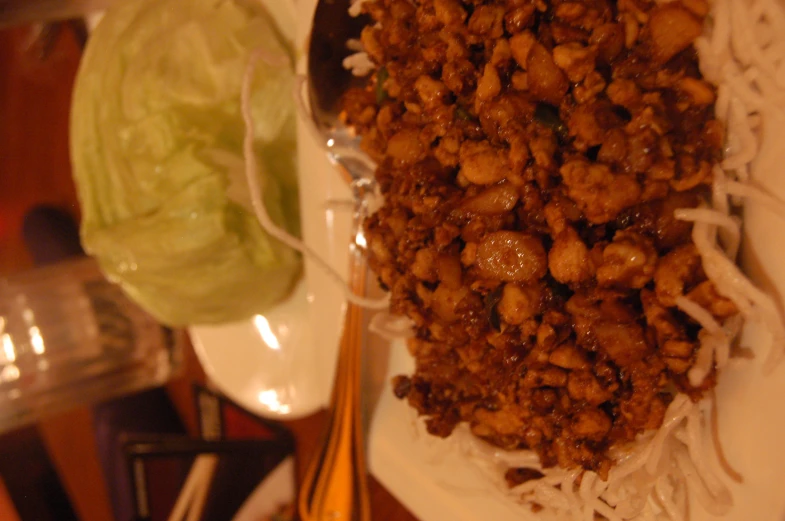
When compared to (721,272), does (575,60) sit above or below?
above

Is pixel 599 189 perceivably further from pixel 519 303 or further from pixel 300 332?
pixel 300 332

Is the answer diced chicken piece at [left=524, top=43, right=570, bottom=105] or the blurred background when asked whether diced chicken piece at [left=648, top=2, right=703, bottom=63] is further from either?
the blurred background

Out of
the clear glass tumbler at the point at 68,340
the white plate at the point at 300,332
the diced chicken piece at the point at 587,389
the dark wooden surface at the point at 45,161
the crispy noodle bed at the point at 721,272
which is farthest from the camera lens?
the dark wooden surface at the point at 45,161

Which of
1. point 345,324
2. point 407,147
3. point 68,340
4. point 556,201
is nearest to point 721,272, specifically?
point 556,201

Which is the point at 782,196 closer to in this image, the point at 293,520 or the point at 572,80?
the point at 572,80

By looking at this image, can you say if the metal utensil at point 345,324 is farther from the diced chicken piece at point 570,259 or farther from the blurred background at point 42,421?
the blurred background at point 42,421

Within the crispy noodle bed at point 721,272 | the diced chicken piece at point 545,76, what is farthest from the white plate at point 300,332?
the crispy noodle bed at point 721,272
